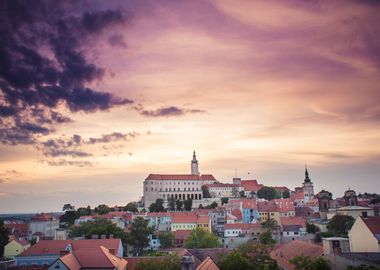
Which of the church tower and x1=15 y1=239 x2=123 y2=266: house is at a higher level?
the church tower

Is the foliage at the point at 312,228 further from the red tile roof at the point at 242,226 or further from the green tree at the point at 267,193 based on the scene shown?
the green tree at the point at 267,193

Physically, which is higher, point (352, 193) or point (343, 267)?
point (352, 193)

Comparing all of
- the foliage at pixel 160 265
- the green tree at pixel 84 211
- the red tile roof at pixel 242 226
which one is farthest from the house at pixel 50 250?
the green tree at pixel 84 211

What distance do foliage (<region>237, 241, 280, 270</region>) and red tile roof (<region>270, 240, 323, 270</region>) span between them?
275cm

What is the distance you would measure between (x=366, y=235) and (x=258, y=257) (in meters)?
12.6

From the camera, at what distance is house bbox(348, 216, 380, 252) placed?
147 ft

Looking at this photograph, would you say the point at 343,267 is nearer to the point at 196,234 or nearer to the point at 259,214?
the point at 196,234

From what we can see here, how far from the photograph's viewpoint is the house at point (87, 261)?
4209 centimetres

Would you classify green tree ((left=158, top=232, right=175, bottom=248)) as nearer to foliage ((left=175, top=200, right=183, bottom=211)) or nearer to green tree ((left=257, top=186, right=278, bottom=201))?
foliage ((left=175, top=200, right=183, bottom=211))

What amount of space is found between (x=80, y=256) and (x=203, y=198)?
15050 cm

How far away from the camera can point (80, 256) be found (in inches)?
1788

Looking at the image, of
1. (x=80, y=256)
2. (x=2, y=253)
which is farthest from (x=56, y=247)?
(x=2, y=253)

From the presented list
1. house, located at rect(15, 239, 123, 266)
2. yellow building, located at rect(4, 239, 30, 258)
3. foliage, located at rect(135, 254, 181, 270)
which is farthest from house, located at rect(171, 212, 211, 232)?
foliage, located at rect(135, 254, 181, 270)

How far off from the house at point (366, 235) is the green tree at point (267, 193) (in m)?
133
